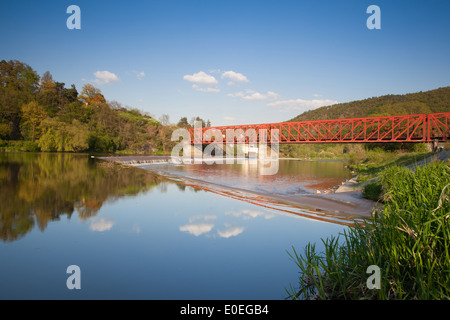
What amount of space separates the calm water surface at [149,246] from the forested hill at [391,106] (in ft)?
165

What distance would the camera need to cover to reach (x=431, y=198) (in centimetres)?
368

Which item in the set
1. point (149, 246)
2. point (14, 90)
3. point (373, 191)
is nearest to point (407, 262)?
point (149, 246)

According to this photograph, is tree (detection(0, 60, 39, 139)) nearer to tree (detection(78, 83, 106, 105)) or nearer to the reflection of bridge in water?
tree (detection(78, 83, 106, 105))

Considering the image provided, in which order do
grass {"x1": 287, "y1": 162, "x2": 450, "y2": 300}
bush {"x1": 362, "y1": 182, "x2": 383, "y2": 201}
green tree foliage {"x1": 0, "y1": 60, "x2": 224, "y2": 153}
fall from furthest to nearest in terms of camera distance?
green tree foliage {"x1": 0, "y1": 60, "x2": 224, "y2": 153}, bush {"x1": 362, "y1": 182, "x2": 383, "y2": 201}, grass {"x1": 287, "y1": 162, "x2": 450, "y2": 300}

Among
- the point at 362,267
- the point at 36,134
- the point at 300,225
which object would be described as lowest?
the point at 300,225

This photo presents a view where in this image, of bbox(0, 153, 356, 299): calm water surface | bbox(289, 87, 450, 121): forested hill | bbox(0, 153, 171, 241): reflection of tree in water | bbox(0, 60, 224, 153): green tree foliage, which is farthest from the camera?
bbox(289, 87, 450, 121): forested hill

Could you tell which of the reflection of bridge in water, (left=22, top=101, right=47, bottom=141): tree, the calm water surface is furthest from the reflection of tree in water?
(left=22, top=101, right=47, bottom=141): tree

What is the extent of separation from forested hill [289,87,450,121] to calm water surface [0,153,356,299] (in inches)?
1984

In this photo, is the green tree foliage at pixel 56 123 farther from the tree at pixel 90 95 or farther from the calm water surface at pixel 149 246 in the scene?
the calm water surface at pixel 149 246

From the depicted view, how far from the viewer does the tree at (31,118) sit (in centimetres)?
4666

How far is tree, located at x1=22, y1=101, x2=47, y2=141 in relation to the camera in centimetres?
4666
